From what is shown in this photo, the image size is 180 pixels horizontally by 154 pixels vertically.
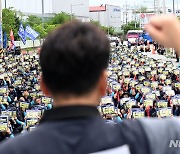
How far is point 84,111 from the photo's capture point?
1.56 m

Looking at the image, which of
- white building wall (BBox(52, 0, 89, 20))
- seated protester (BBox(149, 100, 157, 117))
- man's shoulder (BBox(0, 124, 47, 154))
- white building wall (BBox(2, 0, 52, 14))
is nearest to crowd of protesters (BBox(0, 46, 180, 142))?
seated protester (BBox(149, 100, 157, 117))

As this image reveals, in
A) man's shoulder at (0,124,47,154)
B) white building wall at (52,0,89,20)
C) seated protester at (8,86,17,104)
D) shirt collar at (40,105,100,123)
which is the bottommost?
seated protester at (8,86,17,104)

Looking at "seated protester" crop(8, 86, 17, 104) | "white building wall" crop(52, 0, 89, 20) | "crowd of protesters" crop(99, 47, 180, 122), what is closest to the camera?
"crowd of protesters" crop(99, 47, 180, 122)

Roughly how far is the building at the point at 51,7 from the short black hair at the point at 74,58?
9475 cm

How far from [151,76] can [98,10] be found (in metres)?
116

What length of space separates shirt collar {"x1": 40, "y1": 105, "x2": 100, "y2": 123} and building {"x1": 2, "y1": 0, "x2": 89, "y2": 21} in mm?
94817

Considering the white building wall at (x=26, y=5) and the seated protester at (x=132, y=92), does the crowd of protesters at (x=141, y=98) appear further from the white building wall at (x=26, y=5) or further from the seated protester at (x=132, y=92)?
the white building wall at (x=26, y=5)

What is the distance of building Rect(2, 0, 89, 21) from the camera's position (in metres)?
99.8

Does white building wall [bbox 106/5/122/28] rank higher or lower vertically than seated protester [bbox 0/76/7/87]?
higher

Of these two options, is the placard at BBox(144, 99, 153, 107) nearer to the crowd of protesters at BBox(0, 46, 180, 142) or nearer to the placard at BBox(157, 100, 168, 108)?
the crowd of protesters at BBox(0, 46, 180, 142)

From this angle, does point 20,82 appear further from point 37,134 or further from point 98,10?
point 98,10

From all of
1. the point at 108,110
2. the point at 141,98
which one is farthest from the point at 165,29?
the point at 141,98

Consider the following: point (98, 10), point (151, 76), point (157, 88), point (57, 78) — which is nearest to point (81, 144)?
point (57, 78)

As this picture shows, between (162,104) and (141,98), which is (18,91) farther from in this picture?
(162,104)
